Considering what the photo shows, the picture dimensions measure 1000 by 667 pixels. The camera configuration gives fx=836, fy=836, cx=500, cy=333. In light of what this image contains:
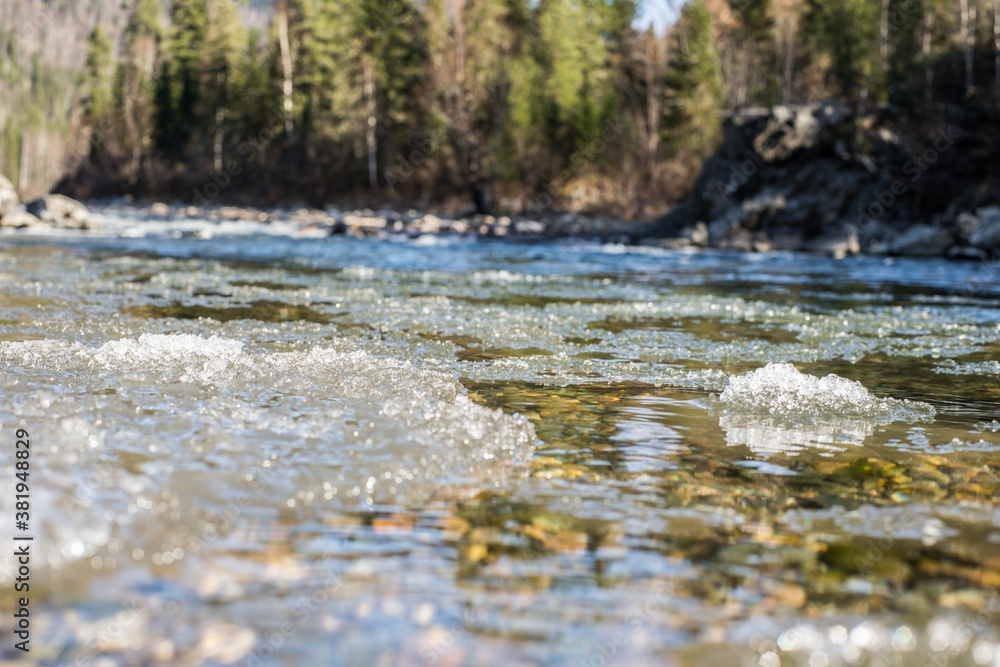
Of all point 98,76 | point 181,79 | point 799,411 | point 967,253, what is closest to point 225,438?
point 799,411

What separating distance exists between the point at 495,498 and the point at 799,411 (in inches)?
83.8

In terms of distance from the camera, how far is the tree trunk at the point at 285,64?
2058 inches

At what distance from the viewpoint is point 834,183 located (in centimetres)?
2673

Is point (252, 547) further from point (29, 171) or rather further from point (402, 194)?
point (29, 171)

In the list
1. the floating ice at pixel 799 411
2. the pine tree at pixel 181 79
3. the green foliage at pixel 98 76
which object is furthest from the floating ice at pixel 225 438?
the green foliage at pixel 98 76

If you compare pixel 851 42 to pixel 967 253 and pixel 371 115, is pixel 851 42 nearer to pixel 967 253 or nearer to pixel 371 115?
pixel 967 253

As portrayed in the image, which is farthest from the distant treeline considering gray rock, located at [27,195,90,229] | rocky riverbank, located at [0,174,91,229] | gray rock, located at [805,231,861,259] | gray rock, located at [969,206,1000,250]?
rocky riverbank, located at [0,174,91,229]

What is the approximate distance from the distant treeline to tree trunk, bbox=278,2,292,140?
0.44 feet

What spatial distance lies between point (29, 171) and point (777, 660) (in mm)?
122305

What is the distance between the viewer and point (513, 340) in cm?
659

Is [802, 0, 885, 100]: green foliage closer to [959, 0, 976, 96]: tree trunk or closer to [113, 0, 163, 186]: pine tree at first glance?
[959, 0, 976, 96]: tree trunk

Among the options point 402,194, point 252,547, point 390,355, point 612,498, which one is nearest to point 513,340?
point 390,355

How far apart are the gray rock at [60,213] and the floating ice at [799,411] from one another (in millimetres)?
25976

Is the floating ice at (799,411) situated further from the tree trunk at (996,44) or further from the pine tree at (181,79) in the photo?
the pine tree at (181,79)
